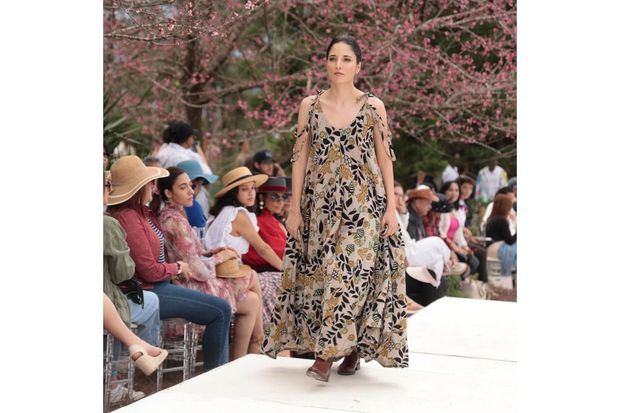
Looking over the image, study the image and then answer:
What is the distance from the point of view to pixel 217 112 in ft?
30.9

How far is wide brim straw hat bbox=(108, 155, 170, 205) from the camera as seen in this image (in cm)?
427

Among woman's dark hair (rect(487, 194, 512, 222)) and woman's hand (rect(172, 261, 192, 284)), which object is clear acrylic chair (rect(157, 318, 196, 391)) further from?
woman's dark hair (rect(487, 194, 512, 222))

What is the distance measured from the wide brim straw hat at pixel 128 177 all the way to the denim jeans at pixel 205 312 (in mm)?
460

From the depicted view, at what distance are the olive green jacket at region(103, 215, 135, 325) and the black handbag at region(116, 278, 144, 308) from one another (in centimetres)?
4

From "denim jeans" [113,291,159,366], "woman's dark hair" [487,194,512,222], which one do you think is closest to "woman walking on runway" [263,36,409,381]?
"denim jeans" [113,291,159,366]

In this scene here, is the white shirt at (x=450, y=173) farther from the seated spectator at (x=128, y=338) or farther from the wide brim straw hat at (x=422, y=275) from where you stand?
the seated spectator at (x=128, y=338)

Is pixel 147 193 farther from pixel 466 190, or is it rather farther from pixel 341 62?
pixel 466 190

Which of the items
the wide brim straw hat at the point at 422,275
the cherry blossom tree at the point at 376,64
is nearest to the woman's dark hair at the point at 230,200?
the wide brim straw hat at the point at 422,275

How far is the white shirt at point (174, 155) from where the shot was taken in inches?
236

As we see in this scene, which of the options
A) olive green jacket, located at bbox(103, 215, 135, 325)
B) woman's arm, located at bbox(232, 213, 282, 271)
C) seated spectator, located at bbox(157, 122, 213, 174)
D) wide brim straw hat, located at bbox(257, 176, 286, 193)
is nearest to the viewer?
olive green jacket, located at bbox(103, 215, 135, 325)

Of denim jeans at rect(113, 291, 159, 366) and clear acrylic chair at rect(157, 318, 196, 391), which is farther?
clear acrylic chair at rect(157, 318, 196, 391)

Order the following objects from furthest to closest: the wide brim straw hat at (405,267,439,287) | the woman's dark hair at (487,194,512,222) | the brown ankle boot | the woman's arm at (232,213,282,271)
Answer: the woman's dark hair at (487,194,512,222) → the wide brim straw hat at (405,267,439,287) → the woman's arm at (232,213,282,271) → the brown ankle boot

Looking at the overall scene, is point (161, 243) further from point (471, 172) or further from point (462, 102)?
point (471, 172)

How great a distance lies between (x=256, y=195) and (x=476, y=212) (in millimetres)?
3538
